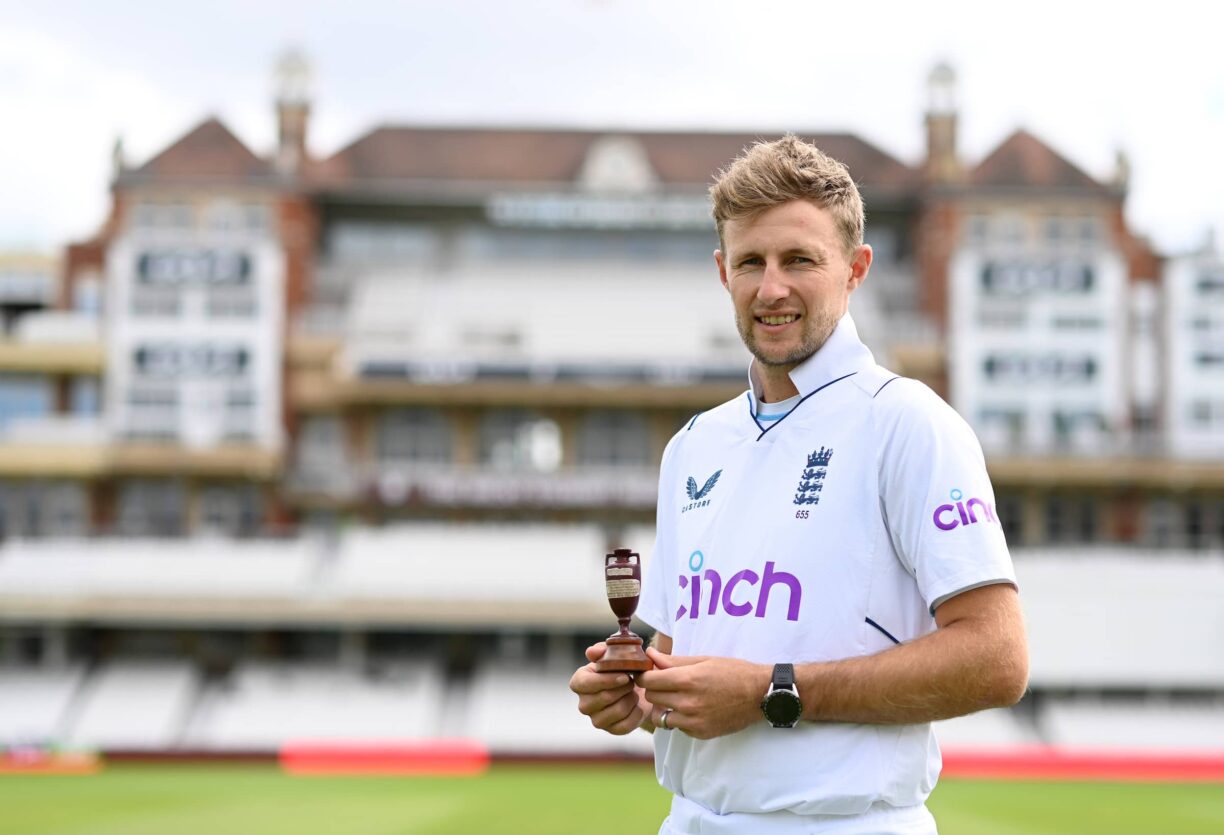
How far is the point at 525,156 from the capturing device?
48875mm

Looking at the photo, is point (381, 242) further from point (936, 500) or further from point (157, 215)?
point (936, 500)

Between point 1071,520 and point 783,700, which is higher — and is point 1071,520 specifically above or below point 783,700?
below

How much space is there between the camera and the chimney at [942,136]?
45906 mm

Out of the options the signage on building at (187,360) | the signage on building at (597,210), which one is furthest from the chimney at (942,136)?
the signage on building at (187,360)

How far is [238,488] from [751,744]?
42366 mm

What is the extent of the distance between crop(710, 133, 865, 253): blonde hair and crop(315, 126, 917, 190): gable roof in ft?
147

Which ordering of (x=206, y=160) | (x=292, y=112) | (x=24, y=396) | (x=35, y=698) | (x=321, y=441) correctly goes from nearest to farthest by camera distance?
(x=35, y=698), (x=321, y=441), (x=24, y=396), (x=206, y=160), (x=292, y=112)

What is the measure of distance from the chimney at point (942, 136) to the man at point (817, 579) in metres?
44.4

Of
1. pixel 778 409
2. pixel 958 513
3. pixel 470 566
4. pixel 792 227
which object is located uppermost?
pixel 792 227

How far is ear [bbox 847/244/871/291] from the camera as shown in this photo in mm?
3004

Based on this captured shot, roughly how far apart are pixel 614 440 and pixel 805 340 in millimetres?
41273

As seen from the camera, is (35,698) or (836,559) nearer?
(836,559)

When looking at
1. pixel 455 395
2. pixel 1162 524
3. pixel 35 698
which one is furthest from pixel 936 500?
pixel 1162 524

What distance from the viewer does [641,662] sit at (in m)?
2.86
